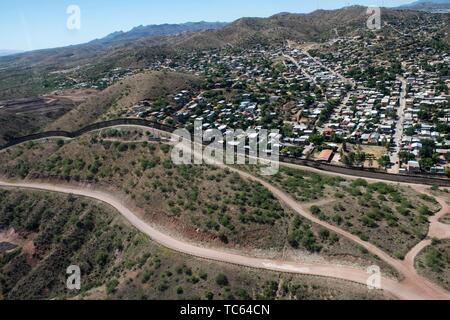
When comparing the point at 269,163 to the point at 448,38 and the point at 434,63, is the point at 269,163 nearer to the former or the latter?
the point at 434,63

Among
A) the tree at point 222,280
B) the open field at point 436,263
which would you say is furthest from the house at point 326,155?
the tree at point 222,280

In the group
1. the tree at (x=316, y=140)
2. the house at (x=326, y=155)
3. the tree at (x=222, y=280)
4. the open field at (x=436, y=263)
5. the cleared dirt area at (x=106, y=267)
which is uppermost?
the tree at (x=316, y=140)

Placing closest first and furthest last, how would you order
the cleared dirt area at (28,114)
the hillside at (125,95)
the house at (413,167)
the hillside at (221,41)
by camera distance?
the house at (413,167) < the hillside at (125,95) < the cleared dirt area at (28,114) < the hillside at (221,41)

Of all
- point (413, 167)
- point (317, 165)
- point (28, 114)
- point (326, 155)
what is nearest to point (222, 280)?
point (317, 165)

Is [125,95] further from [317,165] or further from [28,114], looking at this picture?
[317,165]

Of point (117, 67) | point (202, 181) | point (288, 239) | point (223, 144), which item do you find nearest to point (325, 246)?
point (288, 239)

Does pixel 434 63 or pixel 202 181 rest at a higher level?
pixel 434 63

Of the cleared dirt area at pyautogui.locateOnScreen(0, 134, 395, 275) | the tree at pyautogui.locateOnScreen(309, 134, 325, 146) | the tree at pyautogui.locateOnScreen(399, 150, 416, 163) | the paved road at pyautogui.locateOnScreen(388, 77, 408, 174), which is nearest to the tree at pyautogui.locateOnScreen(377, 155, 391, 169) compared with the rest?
the paved road at pyautogui.locateOnScreen(388, 77, 408, 174)

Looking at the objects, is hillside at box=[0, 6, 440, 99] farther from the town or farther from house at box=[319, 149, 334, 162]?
house at box=[319, 149, 334, 162]

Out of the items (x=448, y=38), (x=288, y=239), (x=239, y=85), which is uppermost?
(x=448, y=38)

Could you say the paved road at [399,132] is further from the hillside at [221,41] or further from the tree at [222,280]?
the hillside at [221,41]

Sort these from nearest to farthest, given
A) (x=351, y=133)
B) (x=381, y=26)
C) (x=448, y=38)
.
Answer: (x=351, y=133)
(x=448, y=38)
(x=381, y=26)
